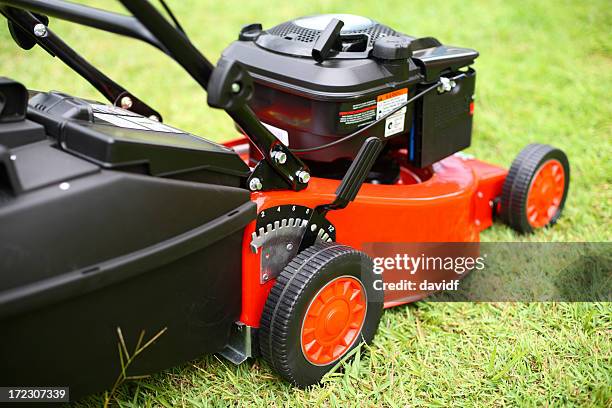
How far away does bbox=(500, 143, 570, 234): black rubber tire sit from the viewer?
89.2 inches

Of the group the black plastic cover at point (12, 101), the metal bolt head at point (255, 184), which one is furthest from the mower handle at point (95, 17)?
the metal bolt head at point (255, 184)

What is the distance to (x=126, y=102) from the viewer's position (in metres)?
1.92

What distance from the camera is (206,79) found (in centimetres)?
137

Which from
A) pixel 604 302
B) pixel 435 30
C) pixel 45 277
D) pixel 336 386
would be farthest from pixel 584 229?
pixel 435 30


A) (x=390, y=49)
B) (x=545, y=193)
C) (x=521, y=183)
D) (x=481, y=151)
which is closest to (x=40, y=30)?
(x=390, y=49)

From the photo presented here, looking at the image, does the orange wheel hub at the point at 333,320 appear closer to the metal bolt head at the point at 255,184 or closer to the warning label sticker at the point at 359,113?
the metal bolt head at the point at 255,184

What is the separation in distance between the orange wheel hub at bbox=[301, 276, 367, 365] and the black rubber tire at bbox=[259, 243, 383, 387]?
0.03 m

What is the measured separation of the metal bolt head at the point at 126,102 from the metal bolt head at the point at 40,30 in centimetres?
27

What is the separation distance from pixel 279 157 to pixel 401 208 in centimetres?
46

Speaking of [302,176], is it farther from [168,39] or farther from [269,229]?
[168,39]

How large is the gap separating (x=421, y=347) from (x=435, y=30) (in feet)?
9.40

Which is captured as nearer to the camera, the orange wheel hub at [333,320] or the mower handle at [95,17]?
the mower handle at [95,17]

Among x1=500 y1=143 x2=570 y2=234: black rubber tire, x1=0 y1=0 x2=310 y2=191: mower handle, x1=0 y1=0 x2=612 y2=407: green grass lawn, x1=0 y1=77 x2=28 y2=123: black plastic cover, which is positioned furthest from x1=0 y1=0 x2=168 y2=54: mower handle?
x1=500 y1=143 x2=570 y2=234: black rubber tire

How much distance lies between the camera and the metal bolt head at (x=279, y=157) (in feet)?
5.17
